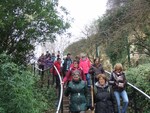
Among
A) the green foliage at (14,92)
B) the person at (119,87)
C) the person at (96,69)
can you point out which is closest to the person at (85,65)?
the person at (96,69)

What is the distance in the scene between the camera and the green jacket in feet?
24.7

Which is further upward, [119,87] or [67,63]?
[67,63]

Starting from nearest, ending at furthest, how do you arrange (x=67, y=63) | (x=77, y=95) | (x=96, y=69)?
1. (x=77, y=95)
2. (x=96, y=69)
3. (x=67, y=63)

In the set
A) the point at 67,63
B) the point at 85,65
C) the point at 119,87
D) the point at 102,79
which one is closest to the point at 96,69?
the point at 85,65

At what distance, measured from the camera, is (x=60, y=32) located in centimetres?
1430

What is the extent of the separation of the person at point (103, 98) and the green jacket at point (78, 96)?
0.26 m

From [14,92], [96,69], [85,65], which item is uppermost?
[85,65]

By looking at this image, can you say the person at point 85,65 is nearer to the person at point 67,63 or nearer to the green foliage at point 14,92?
the person at point 67,63

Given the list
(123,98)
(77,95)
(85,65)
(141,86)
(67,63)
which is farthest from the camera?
(67,63)

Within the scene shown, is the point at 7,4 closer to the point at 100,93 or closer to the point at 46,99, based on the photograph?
the point at 46,99

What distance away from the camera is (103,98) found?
7461mm

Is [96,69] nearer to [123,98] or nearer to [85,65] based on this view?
[85,65]

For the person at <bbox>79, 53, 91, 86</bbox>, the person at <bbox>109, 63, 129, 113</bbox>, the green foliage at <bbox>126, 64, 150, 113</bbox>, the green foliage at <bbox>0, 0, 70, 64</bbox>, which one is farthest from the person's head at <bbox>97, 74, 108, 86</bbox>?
the person at <bbox>79, 53, 91, 86</bbox>

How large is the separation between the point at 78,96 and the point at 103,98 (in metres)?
0.55
